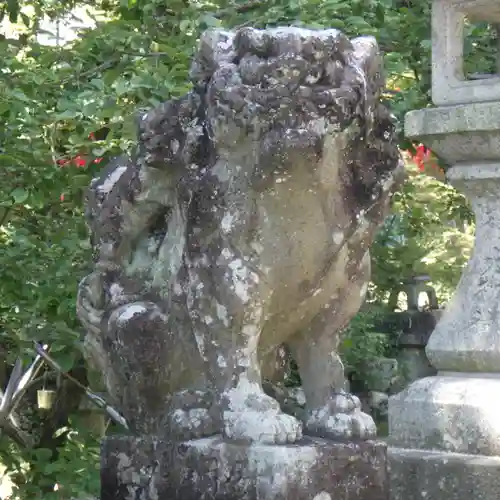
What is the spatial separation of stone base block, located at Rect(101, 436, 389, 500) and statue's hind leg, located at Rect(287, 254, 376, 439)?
0.09m

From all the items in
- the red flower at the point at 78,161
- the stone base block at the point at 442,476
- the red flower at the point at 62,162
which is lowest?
the stone base block at the point at 442,476

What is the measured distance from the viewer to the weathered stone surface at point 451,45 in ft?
12.6

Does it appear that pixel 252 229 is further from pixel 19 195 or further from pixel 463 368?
pixel 19 195

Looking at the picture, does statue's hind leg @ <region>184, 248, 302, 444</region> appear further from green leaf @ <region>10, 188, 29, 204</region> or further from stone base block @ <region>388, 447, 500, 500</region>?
green leaf @ <region>10, 188, 29, 204</region>

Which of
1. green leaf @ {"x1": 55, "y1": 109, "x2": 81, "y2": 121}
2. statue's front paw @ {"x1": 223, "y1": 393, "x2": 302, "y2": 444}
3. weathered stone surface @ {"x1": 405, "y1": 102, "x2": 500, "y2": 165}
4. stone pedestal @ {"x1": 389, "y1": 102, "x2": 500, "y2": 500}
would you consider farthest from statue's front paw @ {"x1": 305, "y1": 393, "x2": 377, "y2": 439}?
green leaf @ {"x1": 55, "y1": 109, "x2": 81, "y2": 121}

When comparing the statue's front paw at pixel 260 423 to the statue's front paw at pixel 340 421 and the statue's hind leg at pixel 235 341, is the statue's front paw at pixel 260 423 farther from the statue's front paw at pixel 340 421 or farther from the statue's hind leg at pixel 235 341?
the statue's front paw at pixel 340 421

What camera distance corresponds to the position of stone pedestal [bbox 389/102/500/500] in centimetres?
356

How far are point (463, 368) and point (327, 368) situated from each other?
3.43 feet

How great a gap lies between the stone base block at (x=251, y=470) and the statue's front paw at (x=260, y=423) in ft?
0.08

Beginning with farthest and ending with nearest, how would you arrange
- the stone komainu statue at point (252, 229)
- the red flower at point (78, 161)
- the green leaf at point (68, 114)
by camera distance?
the red flower at point (78, 161) → the green leaf at point (68, 114) → the stone komainu statue at point (252, 229)

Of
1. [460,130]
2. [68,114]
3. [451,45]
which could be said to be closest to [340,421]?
[460,130]

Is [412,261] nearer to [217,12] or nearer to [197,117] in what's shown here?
[217,12]

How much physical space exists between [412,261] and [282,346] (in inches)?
108

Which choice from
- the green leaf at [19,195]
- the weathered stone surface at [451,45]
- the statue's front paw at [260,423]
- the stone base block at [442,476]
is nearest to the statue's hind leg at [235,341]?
the statue's front paw at [260,423]
